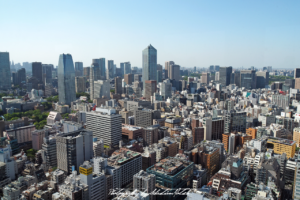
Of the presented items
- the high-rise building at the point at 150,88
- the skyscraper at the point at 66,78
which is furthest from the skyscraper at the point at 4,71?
the high-rise building at the point at 150,88

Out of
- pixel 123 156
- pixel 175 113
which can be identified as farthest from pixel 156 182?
pixel 175 113

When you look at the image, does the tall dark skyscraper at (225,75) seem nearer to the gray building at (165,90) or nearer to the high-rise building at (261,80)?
the high-rise building at (261,80)

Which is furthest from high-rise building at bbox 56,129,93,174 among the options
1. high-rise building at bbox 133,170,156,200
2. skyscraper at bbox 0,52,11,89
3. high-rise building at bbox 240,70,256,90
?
high-rise building at bbox 240,70,256,90

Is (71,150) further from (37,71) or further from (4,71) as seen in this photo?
(37,71)

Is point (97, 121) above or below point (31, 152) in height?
above

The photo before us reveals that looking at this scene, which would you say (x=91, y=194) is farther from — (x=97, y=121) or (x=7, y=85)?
(x=7, y=85)

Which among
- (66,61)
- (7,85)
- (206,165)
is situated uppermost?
(66,61)

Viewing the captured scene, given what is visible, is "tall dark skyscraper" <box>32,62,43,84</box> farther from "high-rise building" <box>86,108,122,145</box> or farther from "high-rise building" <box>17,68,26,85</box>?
"high-rise building" <box>86,108,122,145</box>
